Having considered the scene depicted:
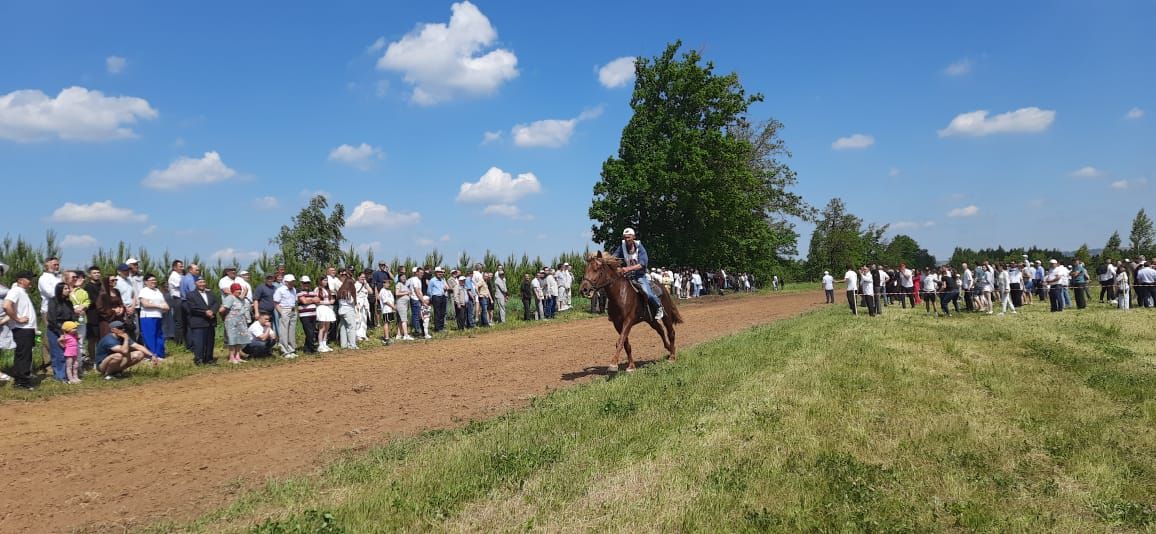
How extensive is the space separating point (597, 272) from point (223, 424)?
574 cm

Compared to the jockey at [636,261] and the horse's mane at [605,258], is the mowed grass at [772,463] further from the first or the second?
the horse's mane at [605,258]

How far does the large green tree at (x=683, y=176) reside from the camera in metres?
38.6

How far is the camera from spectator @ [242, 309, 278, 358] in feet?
45.5

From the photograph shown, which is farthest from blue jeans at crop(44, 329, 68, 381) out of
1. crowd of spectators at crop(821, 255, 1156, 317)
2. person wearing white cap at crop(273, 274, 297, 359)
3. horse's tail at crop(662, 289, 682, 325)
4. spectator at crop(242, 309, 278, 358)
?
crowd of spectators at crop(821, 255, 1156, 317)

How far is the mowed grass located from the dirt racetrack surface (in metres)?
0.84

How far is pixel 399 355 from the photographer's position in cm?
1431

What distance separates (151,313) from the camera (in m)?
12.7

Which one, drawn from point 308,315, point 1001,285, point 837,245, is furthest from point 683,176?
point 837,245

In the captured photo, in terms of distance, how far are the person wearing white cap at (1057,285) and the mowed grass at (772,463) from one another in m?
15.7

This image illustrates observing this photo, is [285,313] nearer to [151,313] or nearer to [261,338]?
[261,338]

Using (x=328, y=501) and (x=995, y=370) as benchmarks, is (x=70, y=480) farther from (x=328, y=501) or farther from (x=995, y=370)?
(x=995, y=370)

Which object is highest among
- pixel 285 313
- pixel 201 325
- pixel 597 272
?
pixel 597 272

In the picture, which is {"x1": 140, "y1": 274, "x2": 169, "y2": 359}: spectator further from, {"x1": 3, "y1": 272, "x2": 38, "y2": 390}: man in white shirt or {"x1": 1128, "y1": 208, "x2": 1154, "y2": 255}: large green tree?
{"x1": 1128, "y1": 208, "x2": 1154, "y2": 255}: large green tree

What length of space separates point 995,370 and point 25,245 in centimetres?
2845
